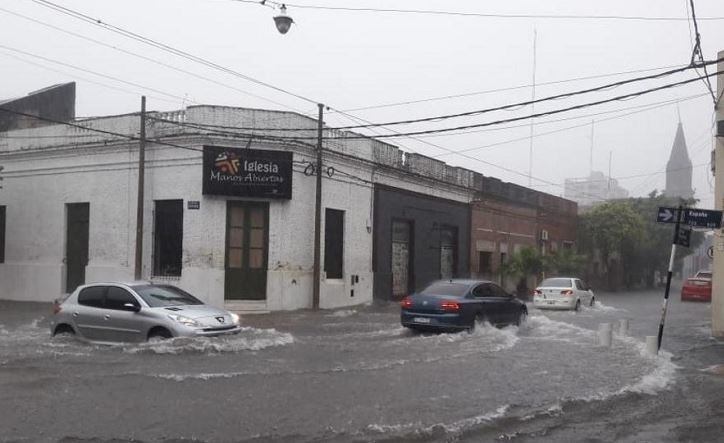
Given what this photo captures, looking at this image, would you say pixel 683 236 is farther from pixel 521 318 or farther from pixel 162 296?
pixel 162 296

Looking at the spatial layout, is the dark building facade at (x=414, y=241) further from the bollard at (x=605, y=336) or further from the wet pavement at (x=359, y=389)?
the bollard at (x=605, y=336)

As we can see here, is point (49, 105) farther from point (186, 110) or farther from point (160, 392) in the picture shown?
point (160, 392)

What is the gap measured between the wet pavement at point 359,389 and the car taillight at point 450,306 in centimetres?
70

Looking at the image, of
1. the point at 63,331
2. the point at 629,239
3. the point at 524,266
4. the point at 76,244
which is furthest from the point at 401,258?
the point at 629,239

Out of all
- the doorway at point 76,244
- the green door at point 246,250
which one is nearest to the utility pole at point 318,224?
the green door at point 246,250

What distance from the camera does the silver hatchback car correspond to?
535 inches

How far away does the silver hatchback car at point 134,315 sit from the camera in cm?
1360

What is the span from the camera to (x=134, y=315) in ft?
45.5

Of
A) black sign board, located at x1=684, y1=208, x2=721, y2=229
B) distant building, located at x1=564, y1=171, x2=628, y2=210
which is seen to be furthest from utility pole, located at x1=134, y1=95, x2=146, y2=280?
distant building, located at x1=564, y1=171, x2=628, y2=210

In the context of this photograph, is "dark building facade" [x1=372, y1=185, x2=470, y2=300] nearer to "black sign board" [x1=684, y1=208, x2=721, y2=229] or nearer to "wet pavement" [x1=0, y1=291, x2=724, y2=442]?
"wet pavement" [x1=0, y1=291, x2=724, y2=442]

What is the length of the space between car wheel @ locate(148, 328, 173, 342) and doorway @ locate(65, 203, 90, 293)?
13.6 metres

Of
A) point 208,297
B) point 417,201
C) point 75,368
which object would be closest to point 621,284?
point 417,201

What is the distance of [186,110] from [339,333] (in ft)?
31.4

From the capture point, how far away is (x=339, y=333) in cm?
1828
